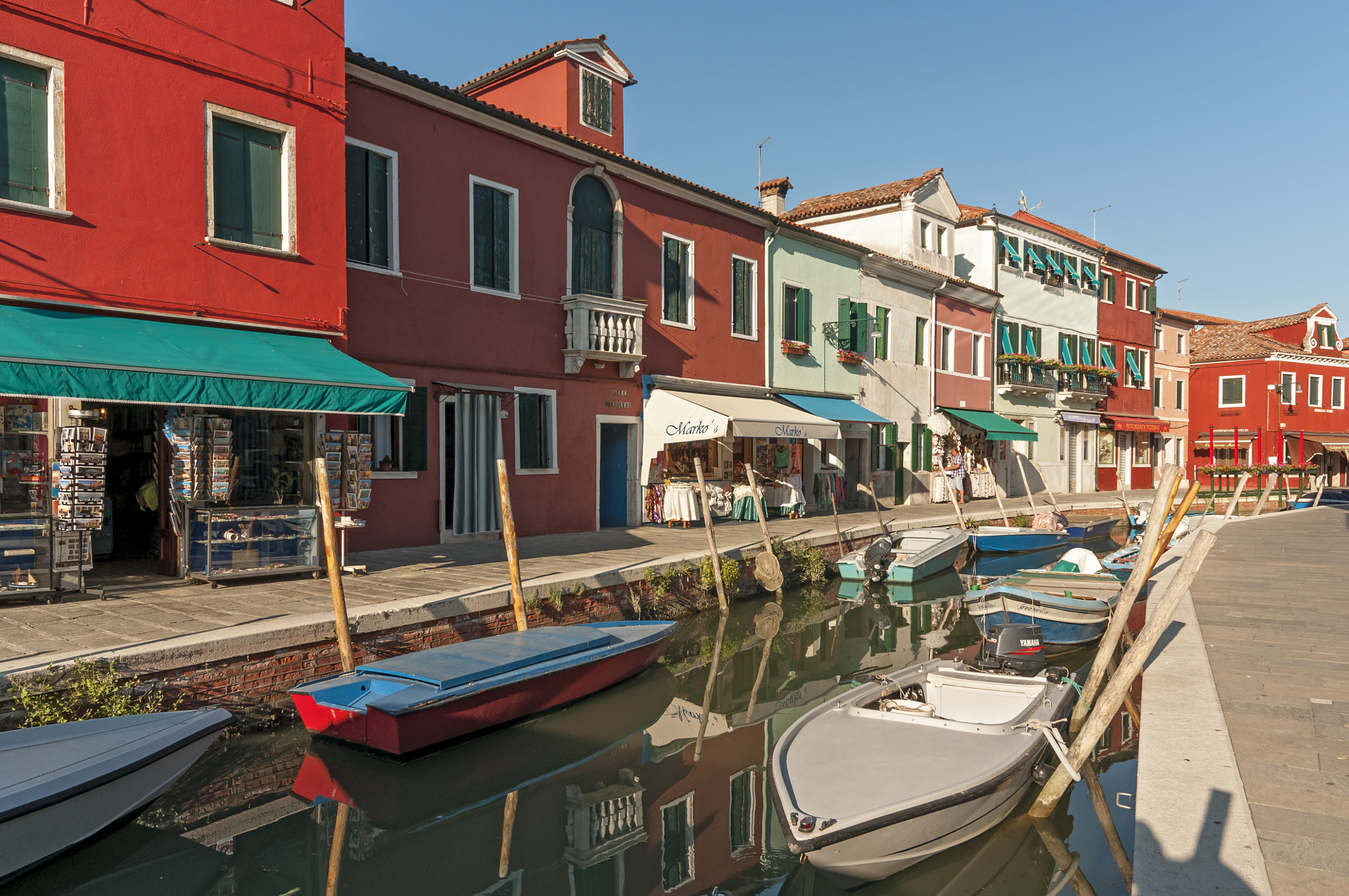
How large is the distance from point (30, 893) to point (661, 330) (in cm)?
1302

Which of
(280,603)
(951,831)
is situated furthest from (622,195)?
(951,831)

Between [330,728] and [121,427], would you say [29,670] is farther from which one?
[121,427]

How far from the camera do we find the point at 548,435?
14391 millimetres

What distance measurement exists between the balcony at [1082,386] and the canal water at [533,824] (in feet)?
82.0

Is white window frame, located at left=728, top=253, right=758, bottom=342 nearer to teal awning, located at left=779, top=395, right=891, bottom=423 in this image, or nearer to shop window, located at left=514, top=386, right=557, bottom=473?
teal awning, located at left=779, top=395, right=891, bottom=423

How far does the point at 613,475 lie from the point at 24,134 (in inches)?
394

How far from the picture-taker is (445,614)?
866cm

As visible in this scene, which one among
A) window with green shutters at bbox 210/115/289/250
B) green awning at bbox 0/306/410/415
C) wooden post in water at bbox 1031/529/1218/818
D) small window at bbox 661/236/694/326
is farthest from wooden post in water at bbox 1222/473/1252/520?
window with green shutters at bbox 210/115/289/250

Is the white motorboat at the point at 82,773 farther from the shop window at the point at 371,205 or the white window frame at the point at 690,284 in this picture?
the white window frame at the point at 690,284

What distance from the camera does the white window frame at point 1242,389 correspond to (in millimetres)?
39344

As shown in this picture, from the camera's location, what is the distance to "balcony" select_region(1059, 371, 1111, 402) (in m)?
30.6

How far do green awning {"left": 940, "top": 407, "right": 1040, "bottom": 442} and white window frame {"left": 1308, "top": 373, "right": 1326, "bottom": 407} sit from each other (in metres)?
→ 21.7

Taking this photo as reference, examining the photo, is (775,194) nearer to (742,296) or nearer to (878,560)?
(742,296)

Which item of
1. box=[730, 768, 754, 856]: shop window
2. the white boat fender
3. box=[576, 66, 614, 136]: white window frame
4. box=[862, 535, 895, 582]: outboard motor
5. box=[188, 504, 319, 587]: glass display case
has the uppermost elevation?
box=[576, 66, 614, 136]: white window frame
